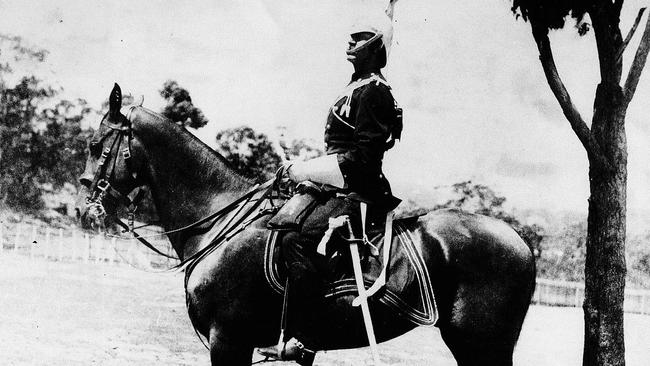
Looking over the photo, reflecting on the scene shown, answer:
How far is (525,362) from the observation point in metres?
Answer: 7.35

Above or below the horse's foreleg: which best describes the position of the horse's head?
above

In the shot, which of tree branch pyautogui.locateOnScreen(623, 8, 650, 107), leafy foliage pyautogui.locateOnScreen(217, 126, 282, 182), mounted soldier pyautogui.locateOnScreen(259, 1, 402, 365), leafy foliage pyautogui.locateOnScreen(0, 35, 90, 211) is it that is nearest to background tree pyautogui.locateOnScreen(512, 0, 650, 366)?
tree branch pyautogui.locateOnScreen(623, 8, 650, 107)

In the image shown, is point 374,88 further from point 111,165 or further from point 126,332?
point 126,332

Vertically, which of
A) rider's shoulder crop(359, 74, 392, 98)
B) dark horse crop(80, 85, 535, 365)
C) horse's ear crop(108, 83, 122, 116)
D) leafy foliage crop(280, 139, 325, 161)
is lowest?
dark horse crop(80, 85, 535, 365)

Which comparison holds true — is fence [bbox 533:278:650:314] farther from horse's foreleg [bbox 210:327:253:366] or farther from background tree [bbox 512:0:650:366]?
horse's foreleg [bbox 210:327:253:366]

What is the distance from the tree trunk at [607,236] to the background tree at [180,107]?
4.35 m

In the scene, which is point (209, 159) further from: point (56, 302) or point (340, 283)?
point (56, 302)

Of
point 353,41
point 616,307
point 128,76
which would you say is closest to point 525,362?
point 616,307

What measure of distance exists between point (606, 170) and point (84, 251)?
32.0 ft

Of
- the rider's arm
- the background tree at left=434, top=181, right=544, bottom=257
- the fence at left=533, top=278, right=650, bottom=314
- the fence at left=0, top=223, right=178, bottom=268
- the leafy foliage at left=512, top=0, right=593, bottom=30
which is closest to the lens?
the rider's arm

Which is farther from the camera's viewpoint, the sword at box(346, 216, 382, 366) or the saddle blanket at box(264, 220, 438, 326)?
the saddle blanket at box(264, 220, 438, 326)

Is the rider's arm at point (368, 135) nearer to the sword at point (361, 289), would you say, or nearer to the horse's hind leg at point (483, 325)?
the sword at point (361, 289)

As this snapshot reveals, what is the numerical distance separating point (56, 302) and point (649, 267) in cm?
747

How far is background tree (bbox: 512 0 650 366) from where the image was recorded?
20.2 feet
